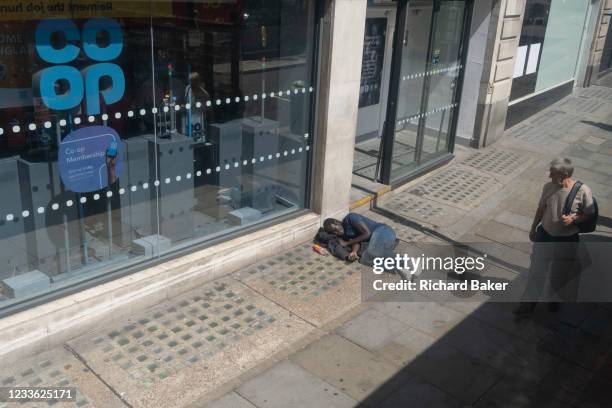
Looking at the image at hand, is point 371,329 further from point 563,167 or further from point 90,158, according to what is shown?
point 90,158

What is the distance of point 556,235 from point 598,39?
1393cm

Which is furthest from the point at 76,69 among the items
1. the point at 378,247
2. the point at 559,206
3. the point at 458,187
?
the point at 458,187

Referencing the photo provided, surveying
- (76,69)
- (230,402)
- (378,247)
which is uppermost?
(76,69)

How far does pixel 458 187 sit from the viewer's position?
957cm

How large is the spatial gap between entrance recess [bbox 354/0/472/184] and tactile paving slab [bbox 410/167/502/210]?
29cm

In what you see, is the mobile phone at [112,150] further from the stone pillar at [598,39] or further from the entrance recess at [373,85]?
the stone pillar at [598,39]

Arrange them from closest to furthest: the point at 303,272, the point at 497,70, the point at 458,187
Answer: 1. the point at 303,272
2. the point at 458,187
3. the point at 497,70

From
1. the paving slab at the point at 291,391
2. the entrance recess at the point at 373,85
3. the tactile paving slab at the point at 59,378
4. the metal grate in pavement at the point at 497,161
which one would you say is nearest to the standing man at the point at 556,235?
the paving slab at the point at 291,391

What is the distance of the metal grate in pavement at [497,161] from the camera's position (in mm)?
10492

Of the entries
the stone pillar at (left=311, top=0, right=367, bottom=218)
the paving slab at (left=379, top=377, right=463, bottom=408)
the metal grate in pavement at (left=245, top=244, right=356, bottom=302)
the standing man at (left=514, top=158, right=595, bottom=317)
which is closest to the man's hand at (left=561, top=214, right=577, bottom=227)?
the standing man at (left=514, top=158, right=595, bottom=317)

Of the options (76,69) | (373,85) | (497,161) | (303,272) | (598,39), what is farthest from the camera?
(598,39)

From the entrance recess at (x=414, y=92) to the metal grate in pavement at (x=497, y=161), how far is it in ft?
1.86

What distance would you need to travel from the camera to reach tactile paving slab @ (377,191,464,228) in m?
8.26

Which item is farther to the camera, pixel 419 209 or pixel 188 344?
pixel 419 209
